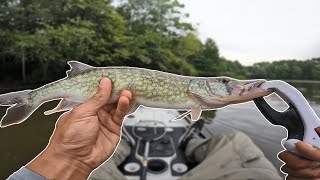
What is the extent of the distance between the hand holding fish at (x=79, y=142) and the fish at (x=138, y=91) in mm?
43

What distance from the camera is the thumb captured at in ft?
4.89

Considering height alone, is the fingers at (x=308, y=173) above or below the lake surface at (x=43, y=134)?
above

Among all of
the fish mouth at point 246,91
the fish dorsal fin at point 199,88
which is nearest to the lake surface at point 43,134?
the fish dorsal fin at point 199,88

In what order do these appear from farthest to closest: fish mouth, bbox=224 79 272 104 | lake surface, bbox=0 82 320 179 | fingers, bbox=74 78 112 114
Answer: lake surface, bbox=0 82 320 179, fingers, bbox=74 78 112 114, fish mouth, bbox=224 79 272 104

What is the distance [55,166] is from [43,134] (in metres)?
9.57

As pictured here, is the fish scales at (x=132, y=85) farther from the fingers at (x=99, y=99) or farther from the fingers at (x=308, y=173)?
the fingers at (x=308, y=173)

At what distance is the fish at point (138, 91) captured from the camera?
143 centimetres

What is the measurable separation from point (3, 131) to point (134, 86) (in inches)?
391

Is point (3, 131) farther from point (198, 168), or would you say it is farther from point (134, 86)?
point (134, 86)

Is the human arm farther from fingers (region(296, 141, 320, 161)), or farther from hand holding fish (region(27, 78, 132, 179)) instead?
fingers (region(296, 141, 320, 161))

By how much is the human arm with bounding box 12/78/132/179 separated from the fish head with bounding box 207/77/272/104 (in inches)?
15.1

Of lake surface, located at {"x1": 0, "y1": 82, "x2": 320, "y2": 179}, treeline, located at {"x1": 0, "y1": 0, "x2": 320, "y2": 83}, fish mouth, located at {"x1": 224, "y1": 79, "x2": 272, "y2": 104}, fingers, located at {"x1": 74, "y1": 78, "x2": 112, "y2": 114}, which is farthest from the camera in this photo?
treeline, located at {"x1": 0, "y1": 0, "x2": 320, "y2": 83}

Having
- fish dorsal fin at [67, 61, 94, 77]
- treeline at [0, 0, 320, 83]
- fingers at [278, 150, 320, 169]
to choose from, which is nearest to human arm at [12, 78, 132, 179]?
fish dorsal fin at [67, 61, 94, 77]

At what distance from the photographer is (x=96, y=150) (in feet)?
5.40
